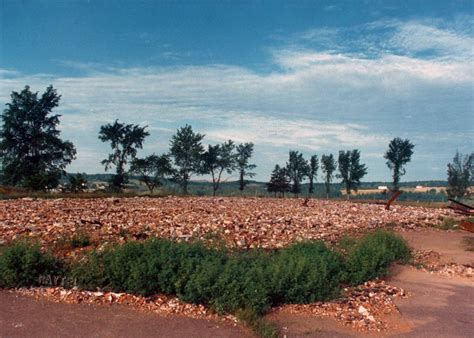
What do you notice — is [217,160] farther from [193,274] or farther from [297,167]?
[193,274]

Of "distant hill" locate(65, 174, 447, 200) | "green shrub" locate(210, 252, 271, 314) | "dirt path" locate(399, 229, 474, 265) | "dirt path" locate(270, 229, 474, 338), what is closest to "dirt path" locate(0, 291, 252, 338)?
"green shrub" locate(210, 252, 271, 314)

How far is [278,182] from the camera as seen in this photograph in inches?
2092

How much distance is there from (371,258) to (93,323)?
5.27 m

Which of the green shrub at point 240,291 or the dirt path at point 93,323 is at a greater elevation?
the green shrub at point 240,291

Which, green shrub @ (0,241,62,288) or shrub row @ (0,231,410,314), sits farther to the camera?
green shrub @ (0,241,62,288)

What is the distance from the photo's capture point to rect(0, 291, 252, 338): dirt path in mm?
6016

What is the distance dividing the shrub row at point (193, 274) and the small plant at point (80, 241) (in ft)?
4.47

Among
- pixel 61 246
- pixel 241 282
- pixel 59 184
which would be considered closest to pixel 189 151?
pixel 59 184

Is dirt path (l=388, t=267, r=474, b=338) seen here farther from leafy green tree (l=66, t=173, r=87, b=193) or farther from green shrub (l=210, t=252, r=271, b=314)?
leafy green tree (l=66, t=173, r=87, b=193)

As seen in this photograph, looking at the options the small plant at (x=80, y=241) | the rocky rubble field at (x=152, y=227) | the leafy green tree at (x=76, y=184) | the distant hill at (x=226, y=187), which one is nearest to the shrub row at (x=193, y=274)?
the small plant at (x=80, y=241)

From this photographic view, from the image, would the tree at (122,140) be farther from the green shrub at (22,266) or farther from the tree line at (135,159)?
the green shrub at (22,266)

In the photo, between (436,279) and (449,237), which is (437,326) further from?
(449,237)

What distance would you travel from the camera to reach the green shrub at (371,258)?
29.3 ft

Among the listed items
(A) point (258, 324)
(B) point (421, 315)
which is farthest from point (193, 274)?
(B) point (421, 315)
